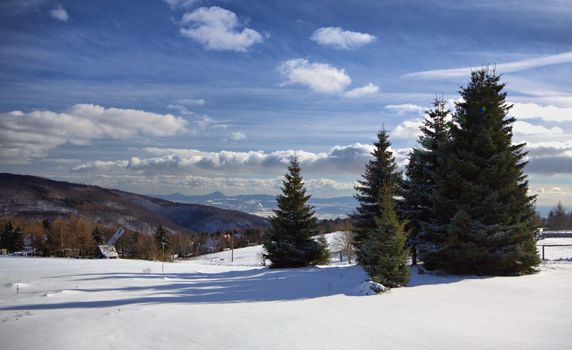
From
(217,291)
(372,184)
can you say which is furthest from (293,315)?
(372,184)

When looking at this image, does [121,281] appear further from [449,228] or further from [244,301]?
[449,228]

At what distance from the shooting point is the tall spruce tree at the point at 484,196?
15477 mm

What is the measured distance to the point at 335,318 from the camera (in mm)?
8422

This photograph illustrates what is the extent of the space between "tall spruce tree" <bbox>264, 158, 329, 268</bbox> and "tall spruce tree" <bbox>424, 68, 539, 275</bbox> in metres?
10.3

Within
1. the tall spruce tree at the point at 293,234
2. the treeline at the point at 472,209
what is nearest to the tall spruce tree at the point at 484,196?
the treeline at the point at 472,209

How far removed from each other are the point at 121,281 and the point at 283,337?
427 inches

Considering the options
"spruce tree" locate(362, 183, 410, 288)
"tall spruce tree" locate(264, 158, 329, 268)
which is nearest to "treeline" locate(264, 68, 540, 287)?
"spruce tree" locate(362, 183, 410, 288)

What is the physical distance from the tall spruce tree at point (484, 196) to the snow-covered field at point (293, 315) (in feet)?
4.78

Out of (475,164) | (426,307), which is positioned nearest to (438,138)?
(475,164)

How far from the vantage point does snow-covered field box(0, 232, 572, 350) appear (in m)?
6.70

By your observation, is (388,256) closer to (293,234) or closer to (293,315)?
(293,315)

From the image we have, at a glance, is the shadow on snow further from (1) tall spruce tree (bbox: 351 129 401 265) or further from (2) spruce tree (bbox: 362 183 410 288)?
(1) tall spruce tree (bbox: 351 129 401 265)

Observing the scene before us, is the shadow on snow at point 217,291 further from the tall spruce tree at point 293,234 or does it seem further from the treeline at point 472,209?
the tall spruce tree at point 293,234

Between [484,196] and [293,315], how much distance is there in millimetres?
11342
